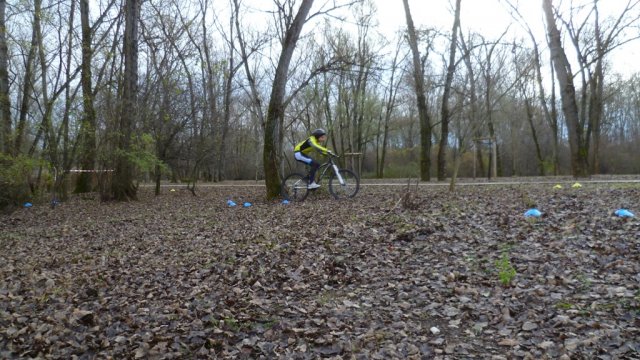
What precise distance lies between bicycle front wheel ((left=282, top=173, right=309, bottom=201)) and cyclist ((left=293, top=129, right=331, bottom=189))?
0.75 ft

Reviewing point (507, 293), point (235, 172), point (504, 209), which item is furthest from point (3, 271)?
point (235, 172)

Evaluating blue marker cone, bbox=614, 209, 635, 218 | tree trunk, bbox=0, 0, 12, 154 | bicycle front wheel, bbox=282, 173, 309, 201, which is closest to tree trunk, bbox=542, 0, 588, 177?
blue marker cone, bbox=614, 209, 635, 218

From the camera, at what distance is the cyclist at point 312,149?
31.9 feet

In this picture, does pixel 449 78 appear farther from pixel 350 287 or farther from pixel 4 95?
pixel 4 95

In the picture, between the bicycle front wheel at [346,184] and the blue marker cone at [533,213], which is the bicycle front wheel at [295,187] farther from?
the blue marker cone at [533,213]

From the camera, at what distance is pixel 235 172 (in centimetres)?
3947

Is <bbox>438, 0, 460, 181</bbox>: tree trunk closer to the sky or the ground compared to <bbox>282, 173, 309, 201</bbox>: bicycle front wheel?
Answer: closer to the sky

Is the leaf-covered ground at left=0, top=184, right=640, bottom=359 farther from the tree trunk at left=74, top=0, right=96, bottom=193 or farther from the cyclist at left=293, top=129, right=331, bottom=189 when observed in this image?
the tree trunk at left=74, top=0, right=96, bottom=193

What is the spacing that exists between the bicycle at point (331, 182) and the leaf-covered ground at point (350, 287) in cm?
242

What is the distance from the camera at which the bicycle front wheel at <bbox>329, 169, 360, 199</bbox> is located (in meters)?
10.3

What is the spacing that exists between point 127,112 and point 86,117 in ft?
3.43

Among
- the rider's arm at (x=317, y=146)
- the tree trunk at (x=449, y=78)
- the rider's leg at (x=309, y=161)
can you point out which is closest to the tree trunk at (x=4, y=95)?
the rider's leg at (x=309, y=161)

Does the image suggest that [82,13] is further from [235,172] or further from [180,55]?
[235,172]

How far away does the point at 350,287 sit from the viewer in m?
4.63
